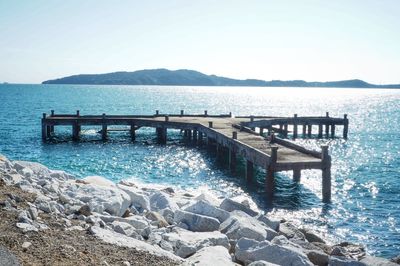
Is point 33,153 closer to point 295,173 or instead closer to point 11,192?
point 295,173

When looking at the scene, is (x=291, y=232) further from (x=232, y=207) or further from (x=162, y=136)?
(x=162, y=136)

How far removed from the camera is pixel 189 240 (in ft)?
A: 34.6

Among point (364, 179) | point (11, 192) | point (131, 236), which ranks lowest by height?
point (364, 179)

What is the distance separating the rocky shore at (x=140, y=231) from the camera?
8.41 metres

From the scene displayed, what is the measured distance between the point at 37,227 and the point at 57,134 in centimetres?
3602

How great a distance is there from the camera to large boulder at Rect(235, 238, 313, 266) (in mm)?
9750

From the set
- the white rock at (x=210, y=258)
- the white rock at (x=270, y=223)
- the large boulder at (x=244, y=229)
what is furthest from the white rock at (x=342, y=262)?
the white rock at (x=270, y=223)

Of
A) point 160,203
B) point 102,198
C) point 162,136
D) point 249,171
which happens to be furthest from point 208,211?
point 162,136

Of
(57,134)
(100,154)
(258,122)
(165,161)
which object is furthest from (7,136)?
(258,122)

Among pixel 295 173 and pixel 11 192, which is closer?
pixel 11 192

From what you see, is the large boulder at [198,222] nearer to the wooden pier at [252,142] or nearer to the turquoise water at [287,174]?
the turquoise water at [287,174]

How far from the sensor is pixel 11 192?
11.1 metres

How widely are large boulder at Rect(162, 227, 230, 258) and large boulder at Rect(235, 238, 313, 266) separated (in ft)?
2.02

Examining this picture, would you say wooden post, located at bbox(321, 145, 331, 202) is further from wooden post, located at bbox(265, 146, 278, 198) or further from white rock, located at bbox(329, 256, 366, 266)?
white rock, located at bbox(329, 256, 366, 266)
